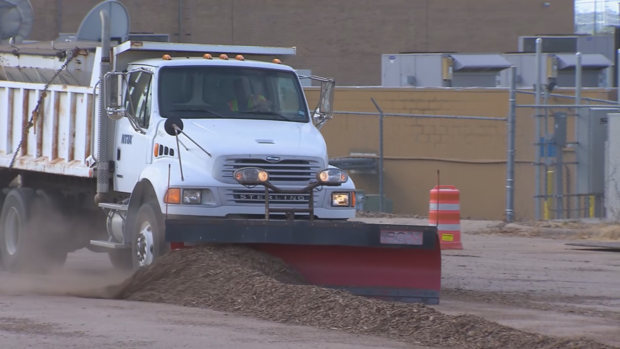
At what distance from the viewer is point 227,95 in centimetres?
1124

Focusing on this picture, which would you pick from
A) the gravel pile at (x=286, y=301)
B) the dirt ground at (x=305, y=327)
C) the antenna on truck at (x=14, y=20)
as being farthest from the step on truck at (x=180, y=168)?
the antenna on truck at (x=14, y=20)

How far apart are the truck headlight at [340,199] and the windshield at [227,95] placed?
3.94 feet

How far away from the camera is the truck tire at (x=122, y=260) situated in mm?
12930

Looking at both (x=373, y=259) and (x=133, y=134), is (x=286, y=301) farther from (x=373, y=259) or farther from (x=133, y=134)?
(x=133, y=134)

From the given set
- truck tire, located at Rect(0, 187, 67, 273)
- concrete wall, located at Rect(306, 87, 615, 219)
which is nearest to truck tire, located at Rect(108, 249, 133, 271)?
truck tire, located at Rect(0, 187, 67, 273)

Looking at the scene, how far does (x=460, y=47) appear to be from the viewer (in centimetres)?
4450

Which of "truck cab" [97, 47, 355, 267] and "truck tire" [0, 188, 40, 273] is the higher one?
"truck cab" [97, 47, 355, 267]

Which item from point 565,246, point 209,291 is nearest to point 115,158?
point 209,291

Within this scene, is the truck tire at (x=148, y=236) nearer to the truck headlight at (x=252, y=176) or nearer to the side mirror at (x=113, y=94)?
the truck headlight at (x=252, y=176)

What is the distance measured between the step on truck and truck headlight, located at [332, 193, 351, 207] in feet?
0.04

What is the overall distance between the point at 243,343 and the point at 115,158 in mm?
4905

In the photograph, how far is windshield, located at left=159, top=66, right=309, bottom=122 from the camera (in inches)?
435

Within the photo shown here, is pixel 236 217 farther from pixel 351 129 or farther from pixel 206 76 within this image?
pixel 351 129

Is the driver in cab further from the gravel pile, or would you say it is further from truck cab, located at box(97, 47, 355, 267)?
the gravel pile
